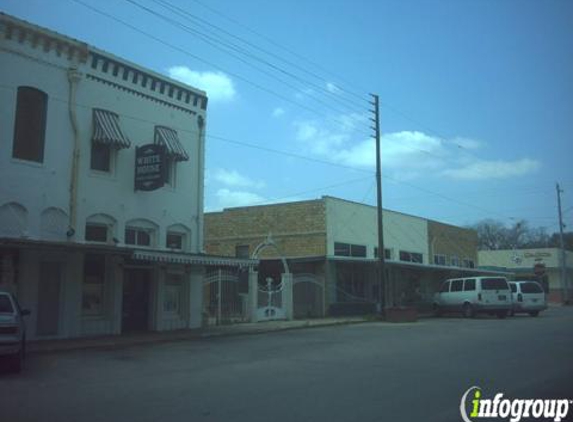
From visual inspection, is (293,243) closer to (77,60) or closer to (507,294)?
(507,294)

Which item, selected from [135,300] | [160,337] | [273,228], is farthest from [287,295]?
[160,337]

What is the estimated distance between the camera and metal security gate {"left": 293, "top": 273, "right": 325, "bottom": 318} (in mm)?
32344

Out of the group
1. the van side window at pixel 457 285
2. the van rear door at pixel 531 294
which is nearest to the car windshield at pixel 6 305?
the van side window at pixel 457 285

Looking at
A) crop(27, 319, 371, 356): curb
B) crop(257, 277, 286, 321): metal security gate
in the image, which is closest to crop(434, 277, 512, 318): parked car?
crop(257, 277, 286, 321): metal security gate

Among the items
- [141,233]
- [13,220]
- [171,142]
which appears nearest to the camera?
[13,220]

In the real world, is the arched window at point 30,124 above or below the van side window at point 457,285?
above

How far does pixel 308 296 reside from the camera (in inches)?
1304

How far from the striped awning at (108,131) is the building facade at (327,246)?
1366cm

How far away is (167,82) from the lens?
78.9ft

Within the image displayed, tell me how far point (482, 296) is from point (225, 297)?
12508 mm

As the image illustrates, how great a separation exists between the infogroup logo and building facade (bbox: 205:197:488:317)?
2281 cm

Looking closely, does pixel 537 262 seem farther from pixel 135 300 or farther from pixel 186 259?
pixel 186 259

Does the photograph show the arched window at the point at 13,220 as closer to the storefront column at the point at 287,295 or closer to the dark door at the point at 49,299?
the dark door at the point at 49,299

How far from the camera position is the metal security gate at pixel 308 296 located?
32.3 meters
